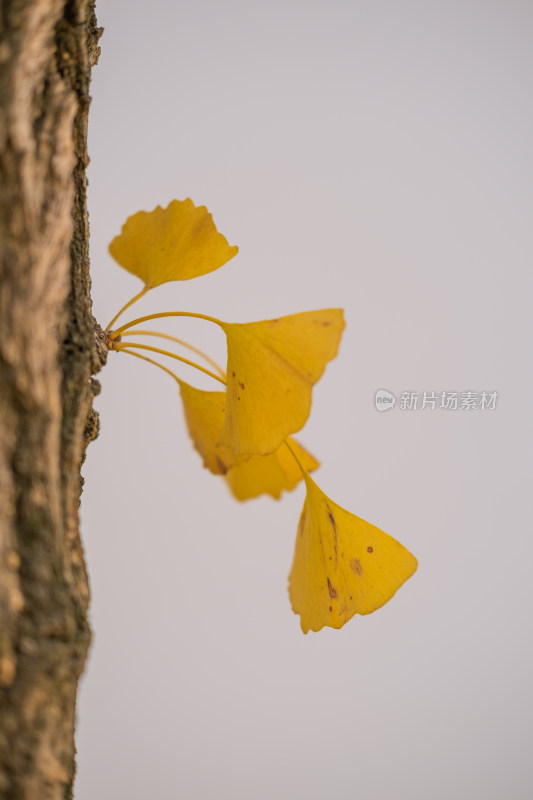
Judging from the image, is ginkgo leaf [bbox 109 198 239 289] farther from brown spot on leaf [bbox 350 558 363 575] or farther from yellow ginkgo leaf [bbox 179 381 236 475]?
brown spot on leaf [bbox 350 558 363 575]

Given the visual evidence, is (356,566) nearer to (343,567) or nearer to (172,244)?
(343,567)

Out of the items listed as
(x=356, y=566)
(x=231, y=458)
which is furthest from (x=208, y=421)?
(x=356, y=566)

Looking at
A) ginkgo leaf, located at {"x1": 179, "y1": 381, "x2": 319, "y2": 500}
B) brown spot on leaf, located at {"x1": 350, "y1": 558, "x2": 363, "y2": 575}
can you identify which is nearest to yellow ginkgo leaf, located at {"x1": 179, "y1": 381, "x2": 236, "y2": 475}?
ginkgo leaf, located at {"x1": 179, "y1": 381, "x2": 319, "y2": 500}

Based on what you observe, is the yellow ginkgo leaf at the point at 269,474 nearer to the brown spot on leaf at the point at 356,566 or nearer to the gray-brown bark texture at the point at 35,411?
the brown spot on leaf at the point at 356,566

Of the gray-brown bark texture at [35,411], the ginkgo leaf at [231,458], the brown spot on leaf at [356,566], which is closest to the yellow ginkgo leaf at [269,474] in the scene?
the ginkgo leaf at [231,458]

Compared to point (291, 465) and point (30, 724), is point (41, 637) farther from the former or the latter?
point (291, 465)

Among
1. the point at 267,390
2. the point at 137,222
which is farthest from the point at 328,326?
the point at 137,222
